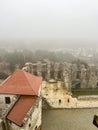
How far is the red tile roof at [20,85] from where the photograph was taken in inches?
645

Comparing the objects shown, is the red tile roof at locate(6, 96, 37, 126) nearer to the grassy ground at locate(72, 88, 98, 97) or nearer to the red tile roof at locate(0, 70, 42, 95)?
the red tile roof at locate(0, 70, 42, 95)

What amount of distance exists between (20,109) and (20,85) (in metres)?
2.98

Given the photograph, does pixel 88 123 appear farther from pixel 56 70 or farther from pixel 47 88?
pixel 56 70

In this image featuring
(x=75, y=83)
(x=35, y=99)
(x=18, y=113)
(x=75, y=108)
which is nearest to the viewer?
(x=18, y=113)

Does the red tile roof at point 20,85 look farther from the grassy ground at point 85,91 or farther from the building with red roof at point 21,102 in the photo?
the grassy ground at point 85,91

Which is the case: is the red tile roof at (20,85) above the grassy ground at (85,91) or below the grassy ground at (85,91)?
above

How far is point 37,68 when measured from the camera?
1146 inches

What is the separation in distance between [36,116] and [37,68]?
45.7 ft

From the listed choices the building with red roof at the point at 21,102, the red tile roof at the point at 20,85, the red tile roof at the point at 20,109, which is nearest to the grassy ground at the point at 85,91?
the building with red roof at the point at 21,102

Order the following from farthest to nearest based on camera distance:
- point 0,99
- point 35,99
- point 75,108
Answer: point 75,108 → point 0,99 → point 35,99

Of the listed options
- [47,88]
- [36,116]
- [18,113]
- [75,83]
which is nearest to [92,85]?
[75,83]

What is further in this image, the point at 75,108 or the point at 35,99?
the point at 75,108

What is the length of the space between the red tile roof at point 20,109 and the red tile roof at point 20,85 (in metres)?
0.65

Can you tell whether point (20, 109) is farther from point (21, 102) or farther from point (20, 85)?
point (20, 85)
